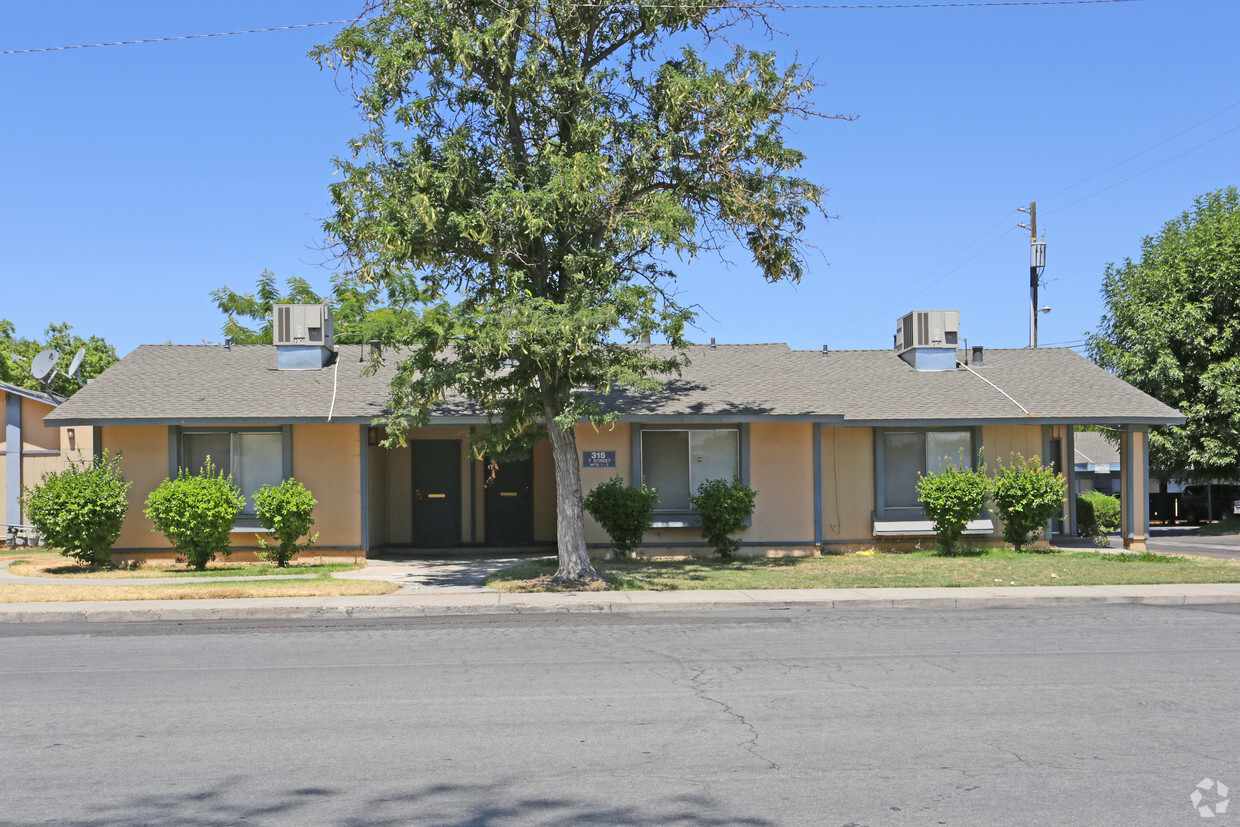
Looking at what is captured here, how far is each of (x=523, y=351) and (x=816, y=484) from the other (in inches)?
320

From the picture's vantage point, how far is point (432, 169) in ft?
46.1

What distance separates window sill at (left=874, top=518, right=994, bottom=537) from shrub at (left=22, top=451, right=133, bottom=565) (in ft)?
48.8

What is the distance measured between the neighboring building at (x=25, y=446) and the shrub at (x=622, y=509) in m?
12.3

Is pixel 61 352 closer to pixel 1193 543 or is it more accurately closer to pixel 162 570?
pixel 162 570

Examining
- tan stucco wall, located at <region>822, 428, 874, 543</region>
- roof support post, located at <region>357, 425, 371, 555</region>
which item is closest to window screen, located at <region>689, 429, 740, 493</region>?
tan stucco wall, located at <region>822, 428, 874, 543</region>

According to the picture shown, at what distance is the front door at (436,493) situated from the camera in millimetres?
20641

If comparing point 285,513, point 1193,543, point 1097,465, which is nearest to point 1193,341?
point 1193,543

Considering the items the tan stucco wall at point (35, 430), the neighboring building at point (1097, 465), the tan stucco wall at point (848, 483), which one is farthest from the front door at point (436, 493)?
the neighboring building at point (1097, 465)

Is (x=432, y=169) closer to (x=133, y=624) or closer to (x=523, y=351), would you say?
(x=523, y=351)

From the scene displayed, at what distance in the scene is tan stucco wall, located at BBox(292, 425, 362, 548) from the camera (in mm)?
18641

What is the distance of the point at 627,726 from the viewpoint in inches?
263

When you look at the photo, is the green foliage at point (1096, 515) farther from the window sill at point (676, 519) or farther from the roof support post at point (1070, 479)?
the window sill at point (676, 519)

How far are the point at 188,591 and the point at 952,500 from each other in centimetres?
1382

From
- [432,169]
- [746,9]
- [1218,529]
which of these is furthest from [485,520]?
[1218,529]
